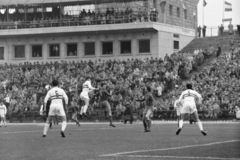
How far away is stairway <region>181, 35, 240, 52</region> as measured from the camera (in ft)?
187

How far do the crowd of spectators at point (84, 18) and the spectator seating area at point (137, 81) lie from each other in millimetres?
5885

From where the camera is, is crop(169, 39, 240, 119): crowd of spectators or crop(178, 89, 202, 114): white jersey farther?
crop(169, 39, 240, 119): crowd of spectators

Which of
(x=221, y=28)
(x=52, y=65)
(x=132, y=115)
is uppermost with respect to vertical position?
(x=221, y=28)

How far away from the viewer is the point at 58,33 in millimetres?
61625

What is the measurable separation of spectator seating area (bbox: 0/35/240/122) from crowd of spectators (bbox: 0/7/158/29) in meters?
5.88

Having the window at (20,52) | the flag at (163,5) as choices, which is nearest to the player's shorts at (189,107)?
the flag at (163,5)

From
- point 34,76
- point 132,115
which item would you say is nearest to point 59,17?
point 34,76

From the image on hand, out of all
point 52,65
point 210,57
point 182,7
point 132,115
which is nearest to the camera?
point 132,115

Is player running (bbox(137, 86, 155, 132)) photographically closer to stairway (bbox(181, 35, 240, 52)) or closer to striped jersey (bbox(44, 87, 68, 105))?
striped jersey (bbox(44, 87, 68, 105))

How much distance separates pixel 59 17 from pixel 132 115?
24676mm

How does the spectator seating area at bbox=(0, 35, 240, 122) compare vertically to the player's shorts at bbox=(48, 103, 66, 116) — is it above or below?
above

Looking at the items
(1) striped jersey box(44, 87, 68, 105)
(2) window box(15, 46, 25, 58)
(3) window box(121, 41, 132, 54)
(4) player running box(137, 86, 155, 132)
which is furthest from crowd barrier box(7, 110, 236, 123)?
(1) striped jersey box(44, 87, 68, 105)

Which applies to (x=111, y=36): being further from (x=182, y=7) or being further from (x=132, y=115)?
(x=132, y=115)

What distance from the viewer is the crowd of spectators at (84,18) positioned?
5772 centimetres
